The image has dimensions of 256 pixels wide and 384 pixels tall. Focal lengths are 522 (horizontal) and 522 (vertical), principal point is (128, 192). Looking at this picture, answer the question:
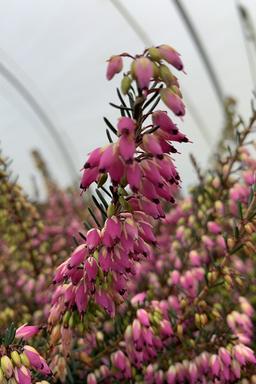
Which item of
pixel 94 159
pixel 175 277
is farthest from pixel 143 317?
pixel 94 159

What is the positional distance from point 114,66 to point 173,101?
0.55 feet

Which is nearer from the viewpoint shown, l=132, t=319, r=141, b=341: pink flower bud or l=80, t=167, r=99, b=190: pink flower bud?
l=80, t=167, r=99, b=190: pink flower bud

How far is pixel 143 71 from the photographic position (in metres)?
1.17

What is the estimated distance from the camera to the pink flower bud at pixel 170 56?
1.24 meters

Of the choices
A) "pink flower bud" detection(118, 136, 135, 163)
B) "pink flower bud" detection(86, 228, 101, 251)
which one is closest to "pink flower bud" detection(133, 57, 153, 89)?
"pink flower bud" detection(118, 136, 135, 163)

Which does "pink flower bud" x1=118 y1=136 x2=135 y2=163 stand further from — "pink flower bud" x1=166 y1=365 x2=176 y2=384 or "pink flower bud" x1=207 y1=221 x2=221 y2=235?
"pink flower bud" x1=207 y1=221 x2=221 y2=235

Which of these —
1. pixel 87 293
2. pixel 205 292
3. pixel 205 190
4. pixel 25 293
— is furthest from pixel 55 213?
pixel 87 293

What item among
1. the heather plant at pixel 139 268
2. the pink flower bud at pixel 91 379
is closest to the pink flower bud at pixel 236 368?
the heather plant at pixel 139 268

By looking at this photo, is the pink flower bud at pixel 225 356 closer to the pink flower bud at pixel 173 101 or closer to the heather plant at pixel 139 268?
the heather plant at pixel 139 268

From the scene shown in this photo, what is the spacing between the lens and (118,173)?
1224 millimetres

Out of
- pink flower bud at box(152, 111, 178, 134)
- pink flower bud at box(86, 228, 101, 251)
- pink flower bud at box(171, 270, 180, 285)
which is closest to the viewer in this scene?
pink flower bud at box(152, 111, 178, 134)

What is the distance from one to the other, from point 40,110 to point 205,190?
7.97m

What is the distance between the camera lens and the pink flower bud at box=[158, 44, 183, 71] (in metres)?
1.24

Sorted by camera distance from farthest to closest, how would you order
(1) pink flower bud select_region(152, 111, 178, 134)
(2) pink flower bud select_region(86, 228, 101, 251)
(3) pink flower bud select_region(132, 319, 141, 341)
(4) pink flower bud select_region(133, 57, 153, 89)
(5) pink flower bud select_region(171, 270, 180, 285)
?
1. (5) pink flower bud select_region(171, 270, 180, 285)
2. (3) pink flower bud select_region(132, 319, 141, 341)
3. (2) pink flower bud select_region(86, 228, 101, 251)
4. (1) pink flower bud select_region(152, 111, 178, 134)
5. (4) pink flower bud select_region(133, 57, 153, 89)
